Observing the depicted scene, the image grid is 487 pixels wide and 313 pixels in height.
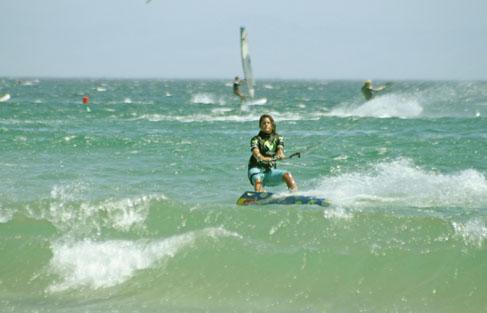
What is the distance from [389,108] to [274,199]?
85.8 ft

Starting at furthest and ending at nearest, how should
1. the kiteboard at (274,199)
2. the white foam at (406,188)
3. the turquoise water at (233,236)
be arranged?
1. the white foam at (406,188)
2. the kiteboard at (274,199)
3. the turquoise water at (233,236)

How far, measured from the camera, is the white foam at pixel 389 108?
33688mm

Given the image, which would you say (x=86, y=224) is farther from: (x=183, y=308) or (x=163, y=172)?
(x=163, y=172)

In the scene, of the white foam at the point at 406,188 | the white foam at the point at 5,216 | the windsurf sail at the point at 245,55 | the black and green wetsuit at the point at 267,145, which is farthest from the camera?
the windsurf sail at the point at 245,55

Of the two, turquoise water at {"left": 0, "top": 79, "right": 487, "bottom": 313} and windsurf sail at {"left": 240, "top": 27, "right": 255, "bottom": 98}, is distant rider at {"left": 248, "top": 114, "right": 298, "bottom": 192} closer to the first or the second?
turquoise water at {"left": 0, "top": 79, "right": 487, "bottom": 313}

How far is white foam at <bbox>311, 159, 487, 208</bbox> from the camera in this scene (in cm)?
1077

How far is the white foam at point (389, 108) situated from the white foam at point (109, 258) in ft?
84.0

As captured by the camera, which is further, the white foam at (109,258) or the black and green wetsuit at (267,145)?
the black and green wetsuit at (267,145)

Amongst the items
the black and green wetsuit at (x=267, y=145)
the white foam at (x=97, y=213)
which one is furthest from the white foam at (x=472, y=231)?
the white foam at (x=97, y=213)

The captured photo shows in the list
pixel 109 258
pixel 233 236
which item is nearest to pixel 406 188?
pixel 233 236

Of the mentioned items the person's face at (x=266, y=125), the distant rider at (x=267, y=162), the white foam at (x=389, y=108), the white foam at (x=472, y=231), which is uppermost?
the person's face at (x=266, y=125)

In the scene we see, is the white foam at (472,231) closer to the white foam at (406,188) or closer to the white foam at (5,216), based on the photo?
the white foam at (406,188)

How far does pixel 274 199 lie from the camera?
10102mm

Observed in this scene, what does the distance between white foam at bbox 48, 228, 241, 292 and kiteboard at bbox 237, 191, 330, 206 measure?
129cm
